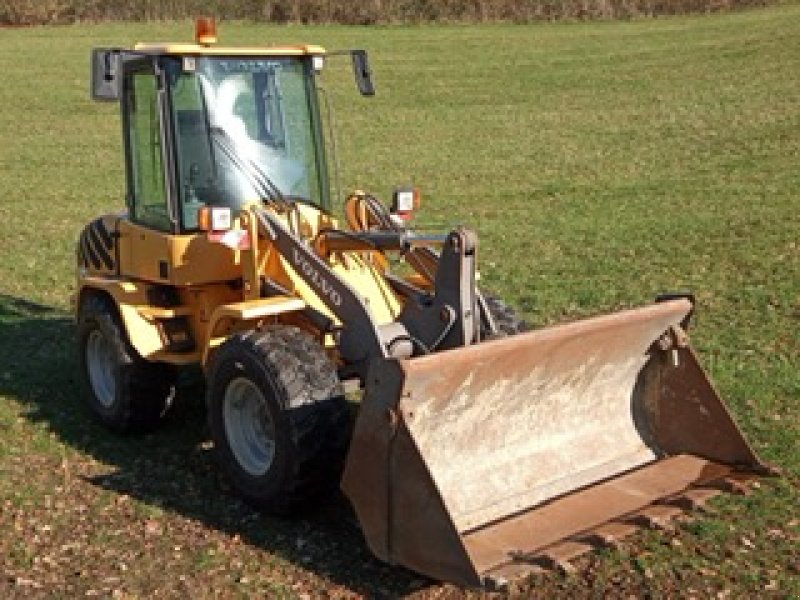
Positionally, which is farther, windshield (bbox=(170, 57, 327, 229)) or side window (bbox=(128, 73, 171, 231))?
side window (bbox=(128, 73, 171, 231))

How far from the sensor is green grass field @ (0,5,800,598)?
5.61 metres

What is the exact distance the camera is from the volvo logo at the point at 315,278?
619 centimetres

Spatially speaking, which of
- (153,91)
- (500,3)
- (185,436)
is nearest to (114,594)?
(185,436)

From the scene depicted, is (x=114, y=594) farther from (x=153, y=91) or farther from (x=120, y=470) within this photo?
(x=153, y=91)

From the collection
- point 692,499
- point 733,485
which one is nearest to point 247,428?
point 692,499

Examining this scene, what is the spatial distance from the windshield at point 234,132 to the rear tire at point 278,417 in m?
1.11

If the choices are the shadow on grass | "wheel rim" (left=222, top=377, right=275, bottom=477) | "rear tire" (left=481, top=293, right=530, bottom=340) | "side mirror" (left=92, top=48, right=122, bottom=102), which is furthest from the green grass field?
"side mirror" (left=92, top=48, right=122, bottom=102)

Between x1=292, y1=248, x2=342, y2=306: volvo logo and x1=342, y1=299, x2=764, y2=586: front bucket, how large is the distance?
37.8 inches

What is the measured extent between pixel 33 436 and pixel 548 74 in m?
25.9

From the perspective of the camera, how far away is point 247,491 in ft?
20.0

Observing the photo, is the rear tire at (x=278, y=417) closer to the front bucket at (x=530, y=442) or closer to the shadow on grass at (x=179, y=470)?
the shadow on grass at (x=179, y=470)

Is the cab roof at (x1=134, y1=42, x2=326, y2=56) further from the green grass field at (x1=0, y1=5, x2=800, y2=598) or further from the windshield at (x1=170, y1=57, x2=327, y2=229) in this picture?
the green grass field at (x1=0, y1=5, x2=800, y2=598)

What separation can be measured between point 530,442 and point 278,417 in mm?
1278

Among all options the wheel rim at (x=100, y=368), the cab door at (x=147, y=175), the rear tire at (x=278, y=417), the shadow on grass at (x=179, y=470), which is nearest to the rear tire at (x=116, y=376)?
the wheel rim at (x=100, y=368)
